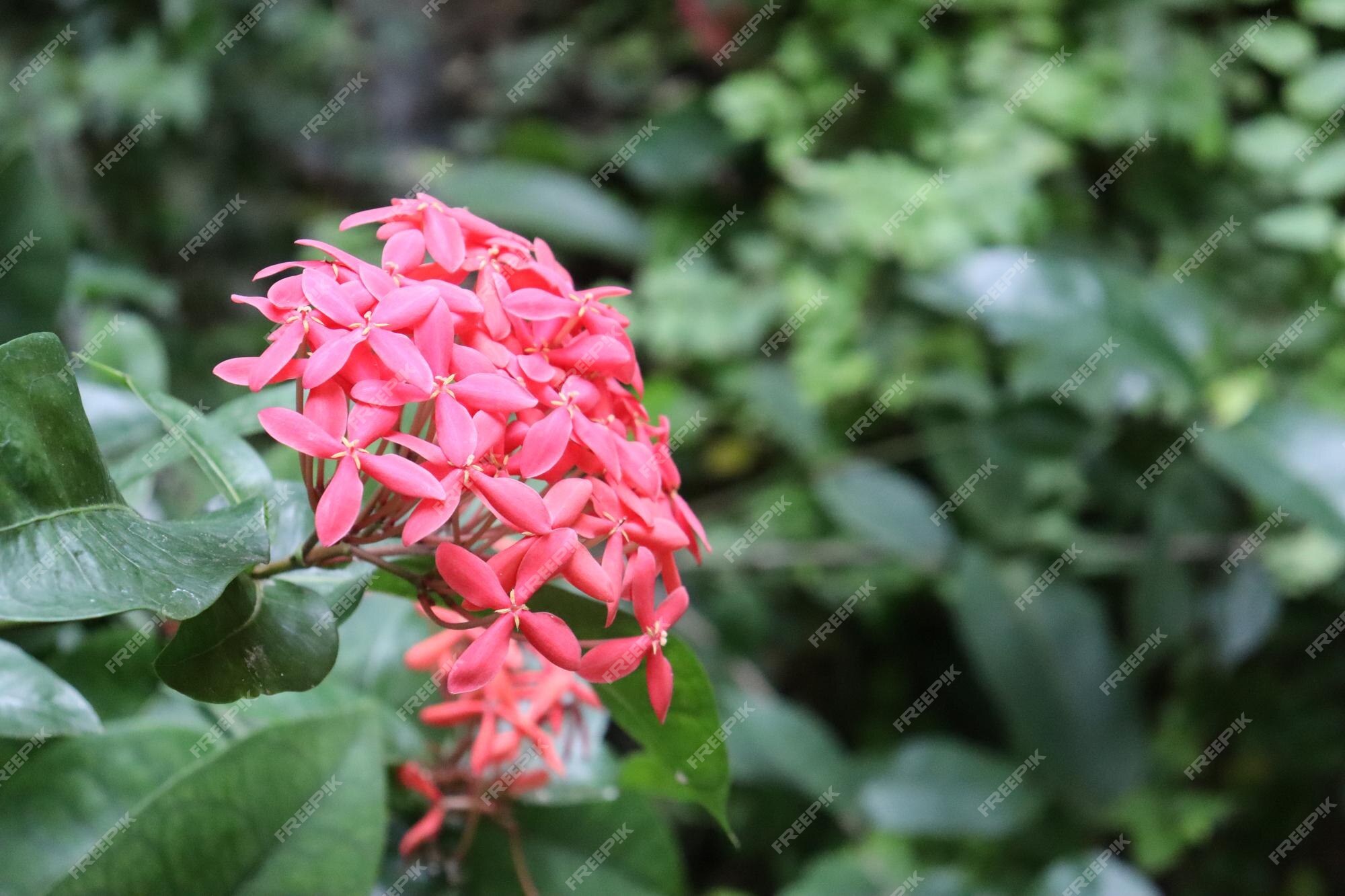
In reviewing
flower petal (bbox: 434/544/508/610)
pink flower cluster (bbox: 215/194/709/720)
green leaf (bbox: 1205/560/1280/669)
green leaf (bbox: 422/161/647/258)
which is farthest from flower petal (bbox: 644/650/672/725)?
green leaf (bbox: 422/161/647/258)

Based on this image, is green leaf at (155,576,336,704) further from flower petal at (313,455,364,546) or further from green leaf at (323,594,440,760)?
green leaf at (323,594,440,760)

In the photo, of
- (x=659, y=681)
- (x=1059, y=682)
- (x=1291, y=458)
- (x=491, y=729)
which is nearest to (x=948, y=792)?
(x=1059, y=682)

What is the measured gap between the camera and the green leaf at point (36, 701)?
622 mm

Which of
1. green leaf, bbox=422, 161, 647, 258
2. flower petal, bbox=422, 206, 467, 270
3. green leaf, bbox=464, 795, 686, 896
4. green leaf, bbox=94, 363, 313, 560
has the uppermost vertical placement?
flower petal, bbox=422, 206, 467, 270

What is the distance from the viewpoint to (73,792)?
26.2 inches

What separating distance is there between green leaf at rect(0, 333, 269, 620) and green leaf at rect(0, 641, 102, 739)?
7.5 inches

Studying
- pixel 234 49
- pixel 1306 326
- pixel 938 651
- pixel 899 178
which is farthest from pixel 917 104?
pixel 234 49

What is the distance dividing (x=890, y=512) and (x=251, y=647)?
148 centimetres

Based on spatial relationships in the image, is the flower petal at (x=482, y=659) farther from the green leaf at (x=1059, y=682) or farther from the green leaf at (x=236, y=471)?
the green leaf at (x=1059, y=682)

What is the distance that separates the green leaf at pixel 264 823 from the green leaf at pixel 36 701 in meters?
0.07

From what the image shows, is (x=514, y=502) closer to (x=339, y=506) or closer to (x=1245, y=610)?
(x=339, y=506)

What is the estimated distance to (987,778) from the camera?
67.1 inches

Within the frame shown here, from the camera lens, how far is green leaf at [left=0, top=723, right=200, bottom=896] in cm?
63

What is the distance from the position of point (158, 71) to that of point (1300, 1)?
2.34m
